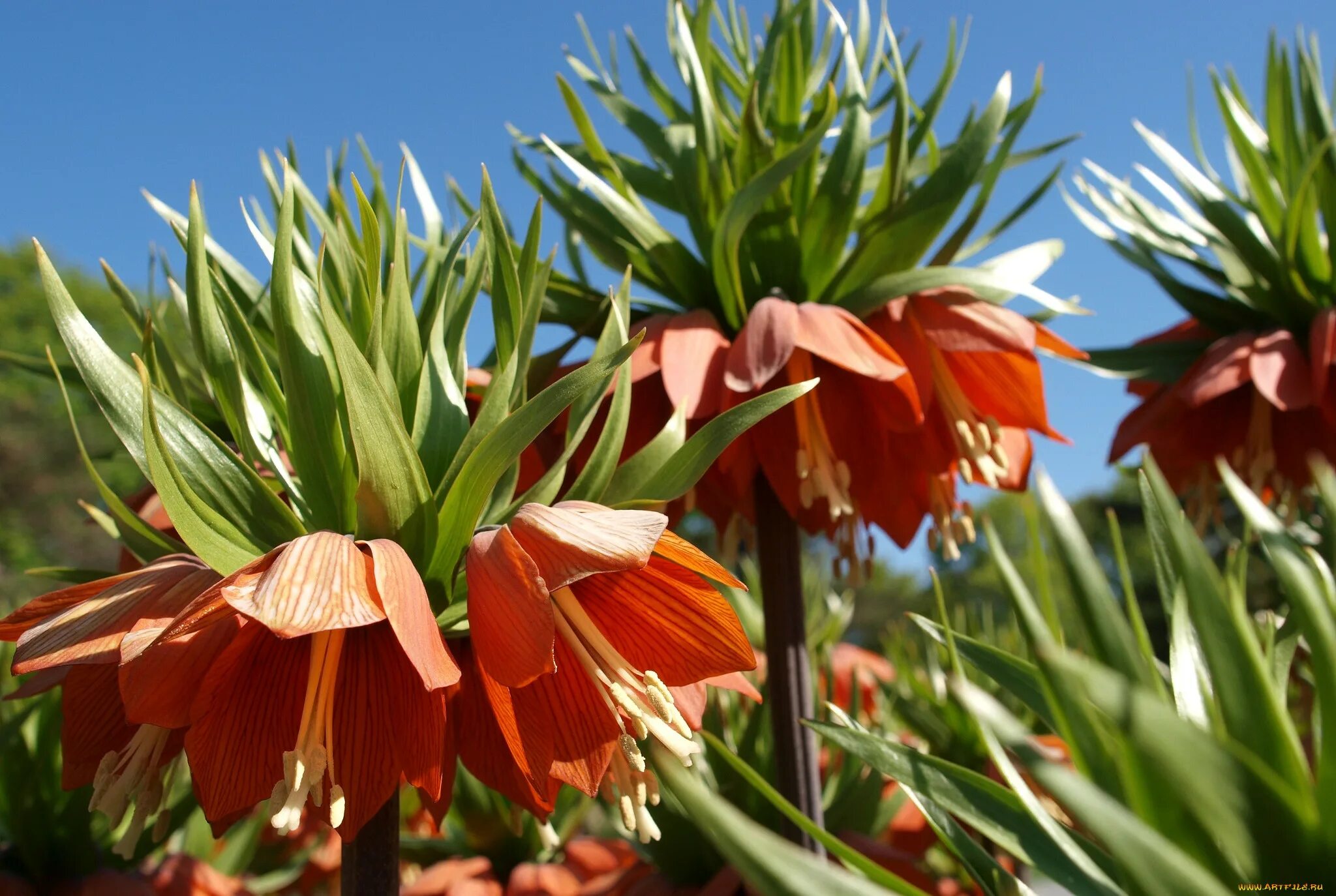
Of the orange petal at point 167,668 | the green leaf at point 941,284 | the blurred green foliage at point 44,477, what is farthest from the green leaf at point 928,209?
the blurred green foliage at point 44,477

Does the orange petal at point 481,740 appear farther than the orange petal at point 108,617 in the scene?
Yes

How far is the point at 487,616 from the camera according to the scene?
720mm

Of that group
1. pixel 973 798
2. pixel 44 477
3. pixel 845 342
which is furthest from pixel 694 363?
pixel 44 477

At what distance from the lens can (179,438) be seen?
770 millimetres

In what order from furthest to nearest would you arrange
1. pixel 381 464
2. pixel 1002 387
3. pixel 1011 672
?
pixel 1002 387, pixel 381 464, pixel 1011 672

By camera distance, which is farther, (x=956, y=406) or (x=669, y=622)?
(x=956, y=406)

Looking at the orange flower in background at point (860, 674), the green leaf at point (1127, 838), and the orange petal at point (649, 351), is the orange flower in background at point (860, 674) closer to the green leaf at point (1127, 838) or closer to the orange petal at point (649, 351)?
the orange petal at point (649, 351)

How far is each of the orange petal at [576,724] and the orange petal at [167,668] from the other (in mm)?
213

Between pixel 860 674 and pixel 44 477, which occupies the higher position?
pixel 44 477

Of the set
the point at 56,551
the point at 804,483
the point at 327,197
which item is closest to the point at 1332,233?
the point at 804,483

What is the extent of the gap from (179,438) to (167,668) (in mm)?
166

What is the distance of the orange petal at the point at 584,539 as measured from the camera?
→ 0.70m

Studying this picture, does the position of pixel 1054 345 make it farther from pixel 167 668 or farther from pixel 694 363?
pixel 167 668

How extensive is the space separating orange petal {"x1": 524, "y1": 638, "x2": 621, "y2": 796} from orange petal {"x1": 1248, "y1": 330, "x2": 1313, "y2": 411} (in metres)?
1.21
